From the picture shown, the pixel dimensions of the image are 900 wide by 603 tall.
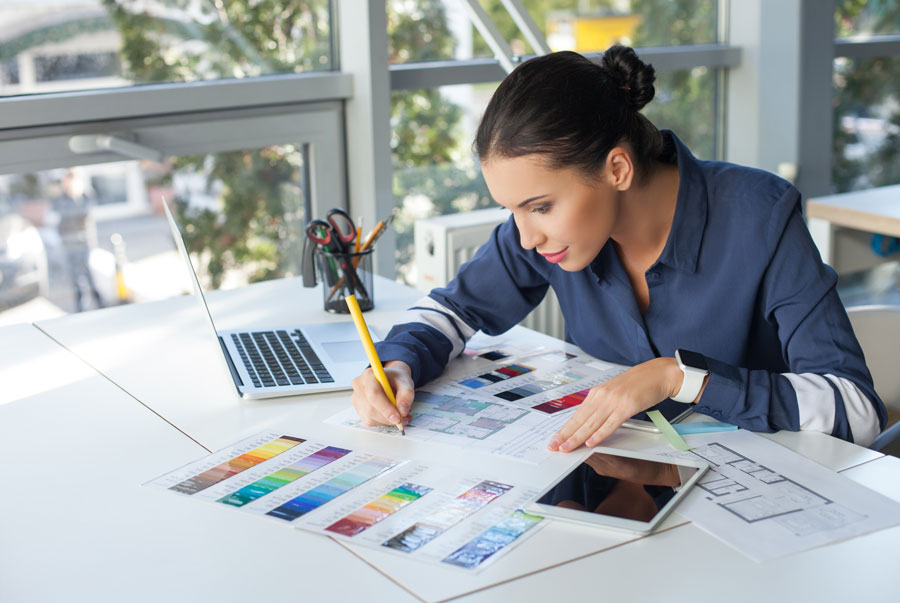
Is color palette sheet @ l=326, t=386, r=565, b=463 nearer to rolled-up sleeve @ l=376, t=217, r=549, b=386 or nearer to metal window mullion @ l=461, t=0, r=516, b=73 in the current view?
rolled-up sleeve @ l=376, t=217, r=549, b=386

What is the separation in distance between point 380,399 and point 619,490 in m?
0.35

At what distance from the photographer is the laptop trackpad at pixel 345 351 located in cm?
148

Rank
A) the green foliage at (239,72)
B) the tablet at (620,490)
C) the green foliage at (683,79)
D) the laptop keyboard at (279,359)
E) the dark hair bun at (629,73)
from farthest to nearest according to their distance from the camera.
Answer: the green foliage at (683,79) < the green foliage at (239,72) < the laptop keyboard at (279,359) < the dark hair bun at (629,73) < the tablet at (620,490)

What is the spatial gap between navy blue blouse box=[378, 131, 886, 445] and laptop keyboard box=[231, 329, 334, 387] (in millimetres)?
127

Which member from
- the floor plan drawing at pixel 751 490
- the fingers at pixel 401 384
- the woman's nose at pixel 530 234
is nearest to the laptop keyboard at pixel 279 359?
the fingers at pixel 401 384

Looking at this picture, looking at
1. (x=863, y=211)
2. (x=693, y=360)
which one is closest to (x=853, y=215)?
(x=863, y=211)

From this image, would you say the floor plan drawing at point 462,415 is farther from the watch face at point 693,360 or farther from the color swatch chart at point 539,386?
the watch face at point 693,360

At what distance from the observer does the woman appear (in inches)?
45.6

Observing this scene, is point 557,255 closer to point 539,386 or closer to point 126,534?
point 539,386

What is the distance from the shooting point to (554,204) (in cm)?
124

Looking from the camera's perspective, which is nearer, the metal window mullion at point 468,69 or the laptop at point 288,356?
the laptop at point 288,356

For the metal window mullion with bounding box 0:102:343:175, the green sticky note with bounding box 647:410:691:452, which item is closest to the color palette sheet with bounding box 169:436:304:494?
the green sticky note with bounding box 647:410:691:452

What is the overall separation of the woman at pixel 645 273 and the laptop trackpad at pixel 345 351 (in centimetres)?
9

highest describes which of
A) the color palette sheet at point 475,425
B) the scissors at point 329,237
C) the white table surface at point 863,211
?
the scissors at point 329,237
